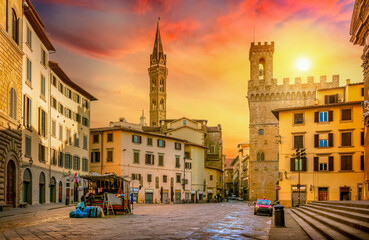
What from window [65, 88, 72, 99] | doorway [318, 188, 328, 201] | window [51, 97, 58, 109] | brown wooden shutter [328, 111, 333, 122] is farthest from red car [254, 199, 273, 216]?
window [65, 88, 72, 99]

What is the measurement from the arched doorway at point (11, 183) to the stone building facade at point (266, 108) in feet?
152

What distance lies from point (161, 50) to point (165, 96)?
15.8 m

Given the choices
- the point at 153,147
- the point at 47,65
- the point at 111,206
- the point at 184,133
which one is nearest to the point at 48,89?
the point at 47,65

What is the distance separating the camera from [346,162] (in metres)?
43.4

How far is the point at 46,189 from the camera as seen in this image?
38.0 meters

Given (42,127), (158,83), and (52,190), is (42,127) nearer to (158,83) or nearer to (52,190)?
(52,190)

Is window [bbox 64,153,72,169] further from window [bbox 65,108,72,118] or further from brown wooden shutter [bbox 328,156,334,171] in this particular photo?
brown wooden shutter [bbox 328,156,334,171]

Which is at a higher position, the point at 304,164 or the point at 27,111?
the point at 27,111

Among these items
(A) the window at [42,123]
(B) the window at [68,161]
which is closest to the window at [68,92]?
(B) the window at [68,161]

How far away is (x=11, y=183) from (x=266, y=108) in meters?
50.8

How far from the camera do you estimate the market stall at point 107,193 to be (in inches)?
946

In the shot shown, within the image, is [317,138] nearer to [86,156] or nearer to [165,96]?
[86,156]

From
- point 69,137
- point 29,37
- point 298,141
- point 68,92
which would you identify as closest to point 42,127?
point 29,37

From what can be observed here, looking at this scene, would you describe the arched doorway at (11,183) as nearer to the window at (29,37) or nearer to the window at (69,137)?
the window at (29,37)
